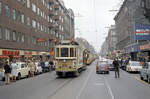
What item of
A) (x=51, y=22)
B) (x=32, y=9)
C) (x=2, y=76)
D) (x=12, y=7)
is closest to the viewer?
(x=2, y=76)

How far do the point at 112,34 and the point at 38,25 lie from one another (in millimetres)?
76484

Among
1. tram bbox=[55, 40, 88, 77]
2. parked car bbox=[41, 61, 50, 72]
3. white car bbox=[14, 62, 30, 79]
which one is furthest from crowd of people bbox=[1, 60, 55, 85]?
tram bbox=[55, 40, 88, 77]

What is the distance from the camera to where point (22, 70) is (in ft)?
76.9

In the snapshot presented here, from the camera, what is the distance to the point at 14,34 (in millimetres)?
38719

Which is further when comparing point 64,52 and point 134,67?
point 134,67

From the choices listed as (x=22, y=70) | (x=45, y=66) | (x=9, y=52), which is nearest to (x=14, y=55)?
(x=9, y=52)

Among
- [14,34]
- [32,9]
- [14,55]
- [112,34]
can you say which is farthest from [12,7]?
[112,34]

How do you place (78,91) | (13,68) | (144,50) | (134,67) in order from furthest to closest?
(144,50), (134,67), (13,68), (78,91)

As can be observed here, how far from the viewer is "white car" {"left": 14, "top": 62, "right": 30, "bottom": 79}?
2244cm

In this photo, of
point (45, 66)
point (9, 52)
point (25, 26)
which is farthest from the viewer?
point (25, 26)

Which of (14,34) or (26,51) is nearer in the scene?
(14,34)

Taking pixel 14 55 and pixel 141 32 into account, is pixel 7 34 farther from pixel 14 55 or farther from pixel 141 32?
pixel 141 32

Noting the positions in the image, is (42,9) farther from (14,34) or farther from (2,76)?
(2,76)

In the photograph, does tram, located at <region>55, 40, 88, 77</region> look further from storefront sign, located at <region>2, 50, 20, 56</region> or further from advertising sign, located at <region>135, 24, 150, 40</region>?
advertising sign, located at <region>135, 24, 150, 40</region>
